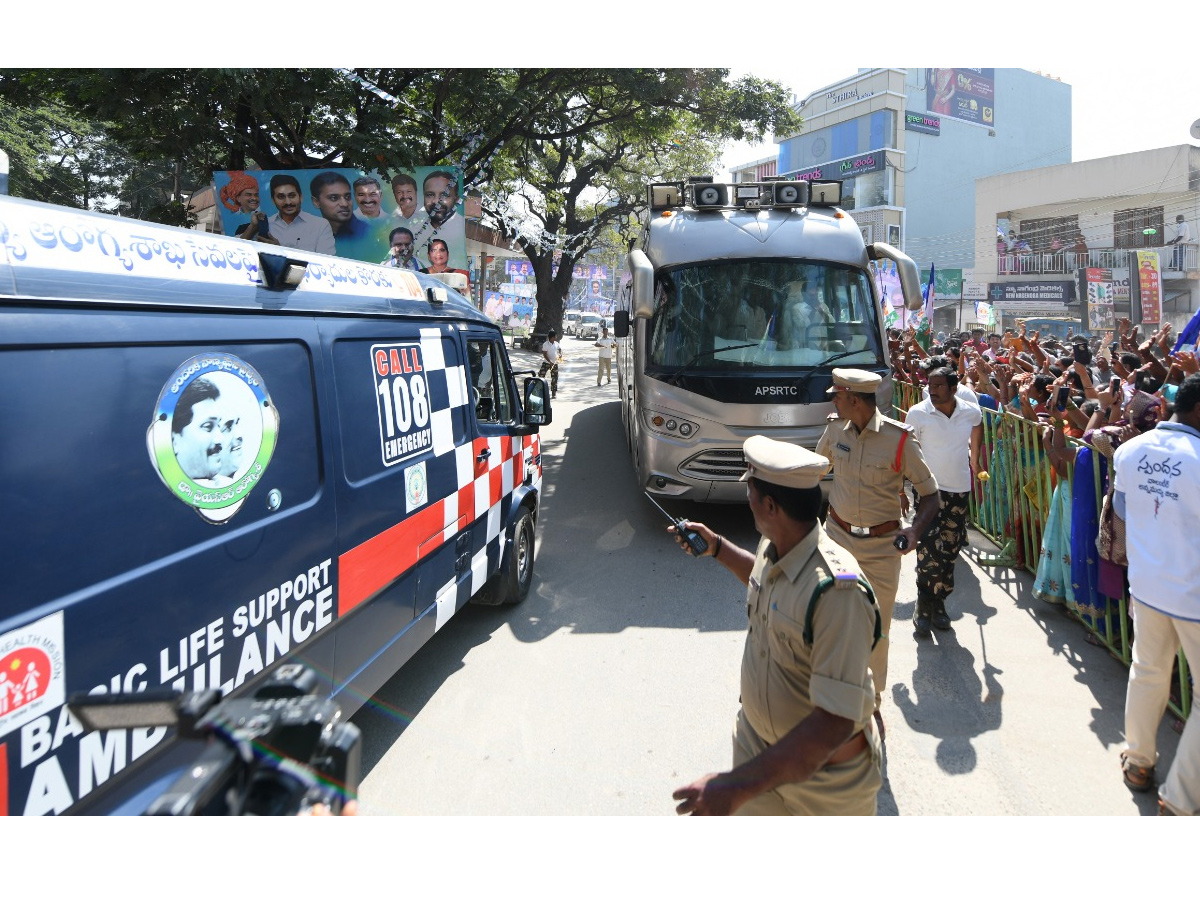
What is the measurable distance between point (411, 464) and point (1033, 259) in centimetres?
3838

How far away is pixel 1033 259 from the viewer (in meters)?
35.5

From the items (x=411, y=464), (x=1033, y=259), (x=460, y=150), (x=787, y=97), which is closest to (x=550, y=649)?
(x=411, y=464)

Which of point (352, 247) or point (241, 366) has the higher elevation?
point (352, 247)

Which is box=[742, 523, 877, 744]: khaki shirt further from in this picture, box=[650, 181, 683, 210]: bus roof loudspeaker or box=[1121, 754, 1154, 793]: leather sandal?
box=[650, 181, 683, 210]: bus roof loudspeaker

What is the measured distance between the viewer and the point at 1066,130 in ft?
223

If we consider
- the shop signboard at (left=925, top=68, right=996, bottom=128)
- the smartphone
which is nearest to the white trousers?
the smartphone

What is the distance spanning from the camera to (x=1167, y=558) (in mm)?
3049

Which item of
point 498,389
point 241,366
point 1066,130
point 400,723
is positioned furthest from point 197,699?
point 1066,130

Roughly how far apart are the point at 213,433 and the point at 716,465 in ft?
16.6

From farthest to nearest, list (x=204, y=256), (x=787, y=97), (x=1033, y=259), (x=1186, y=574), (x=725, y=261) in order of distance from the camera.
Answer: (x=1033, y=259) → (x=787, y=97) → (x=725, y=261) → (x=1186, y=574) → (x=204, y=256)

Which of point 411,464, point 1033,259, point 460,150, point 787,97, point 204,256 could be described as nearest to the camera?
point 204,256

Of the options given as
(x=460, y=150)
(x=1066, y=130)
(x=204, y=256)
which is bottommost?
(x=204, y=256)

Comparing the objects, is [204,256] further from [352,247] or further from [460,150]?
[460,150]

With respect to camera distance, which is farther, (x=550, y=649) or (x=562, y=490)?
(x=562, y=490)
